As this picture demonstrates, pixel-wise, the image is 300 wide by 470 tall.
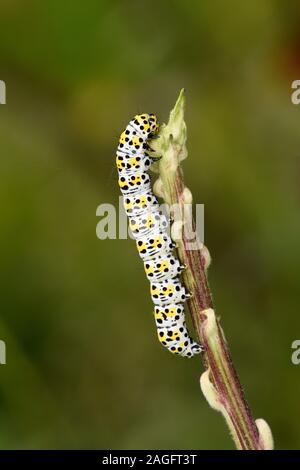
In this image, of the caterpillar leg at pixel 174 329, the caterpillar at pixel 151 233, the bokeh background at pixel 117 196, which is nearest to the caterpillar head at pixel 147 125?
the caterpillar at pixel 151 233

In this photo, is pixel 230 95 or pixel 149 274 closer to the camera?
pixel 149 274

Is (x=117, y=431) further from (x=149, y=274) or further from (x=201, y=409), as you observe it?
(x=149, y=274)

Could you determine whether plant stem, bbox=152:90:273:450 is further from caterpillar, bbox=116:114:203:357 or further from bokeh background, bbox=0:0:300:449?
bokeh background, bbox=0:0:300:449

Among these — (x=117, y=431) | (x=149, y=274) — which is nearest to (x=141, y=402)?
(x=117, y=431)
